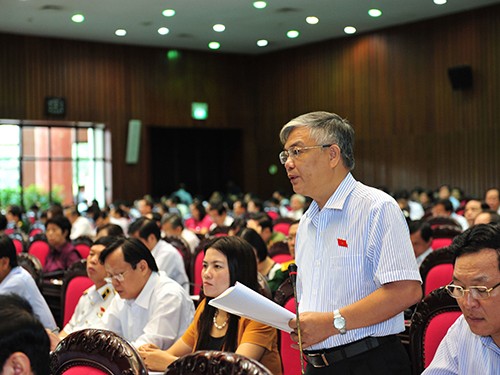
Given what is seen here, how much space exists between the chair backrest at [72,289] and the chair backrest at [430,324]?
3.23 m

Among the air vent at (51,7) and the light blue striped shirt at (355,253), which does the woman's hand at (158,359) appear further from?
the air vent at (51,7)

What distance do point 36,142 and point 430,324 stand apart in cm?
1897

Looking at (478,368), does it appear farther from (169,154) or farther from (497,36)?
(169,154)

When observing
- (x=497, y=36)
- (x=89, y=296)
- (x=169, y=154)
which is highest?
(x=497, y=36)

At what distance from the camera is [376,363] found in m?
2.74

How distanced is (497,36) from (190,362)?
17.7 m

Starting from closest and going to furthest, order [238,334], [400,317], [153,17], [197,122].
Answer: [400,317] → [238,334] → [153,17] → [197,122]

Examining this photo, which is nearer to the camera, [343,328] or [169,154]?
[343,328]

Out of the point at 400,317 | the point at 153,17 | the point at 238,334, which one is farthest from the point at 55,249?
the point at 153,17

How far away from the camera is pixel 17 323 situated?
175cm

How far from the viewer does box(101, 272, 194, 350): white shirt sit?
425cm

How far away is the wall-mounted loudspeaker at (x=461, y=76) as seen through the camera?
1881cm

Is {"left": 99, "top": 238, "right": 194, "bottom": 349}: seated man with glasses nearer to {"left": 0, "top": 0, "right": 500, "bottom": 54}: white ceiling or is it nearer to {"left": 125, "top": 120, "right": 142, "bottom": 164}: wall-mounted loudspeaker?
{"left": 0, "top": 0, "right": 500, "bottom": 54}: white ceiling

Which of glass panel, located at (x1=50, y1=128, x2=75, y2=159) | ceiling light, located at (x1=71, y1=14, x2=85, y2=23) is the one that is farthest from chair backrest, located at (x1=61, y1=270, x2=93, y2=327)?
glass panel, located at (x1=50, y1=128, x2=75, y2=159)
